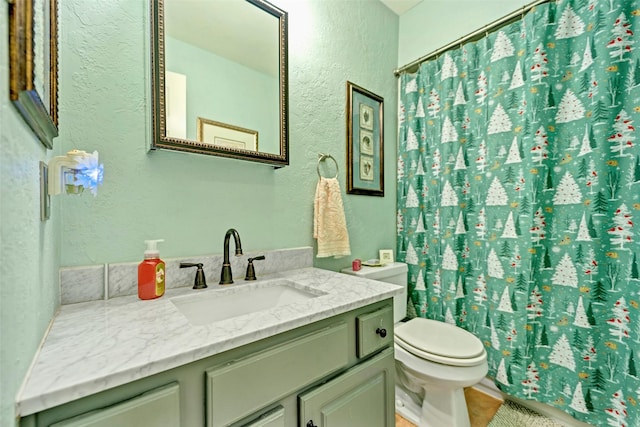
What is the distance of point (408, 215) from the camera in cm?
187

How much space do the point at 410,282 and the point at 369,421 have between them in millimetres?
1053

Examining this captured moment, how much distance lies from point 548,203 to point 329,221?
3.50 feet

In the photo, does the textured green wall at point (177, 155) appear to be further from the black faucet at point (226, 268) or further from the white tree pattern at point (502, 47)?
the white tree pattern at point (502, 47)

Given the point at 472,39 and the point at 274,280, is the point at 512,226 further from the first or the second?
the point at 274,280

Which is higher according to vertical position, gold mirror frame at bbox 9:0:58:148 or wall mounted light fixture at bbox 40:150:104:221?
gold mirror frame at bbox 9:0:58:148

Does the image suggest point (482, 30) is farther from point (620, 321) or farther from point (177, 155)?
point (177, 155)

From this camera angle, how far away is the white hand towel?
1416mm

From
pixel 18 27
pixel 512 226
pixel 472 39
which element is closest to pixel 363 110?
pixel 472 39

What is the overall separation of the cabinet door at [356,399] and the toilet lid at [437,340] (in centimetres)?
32

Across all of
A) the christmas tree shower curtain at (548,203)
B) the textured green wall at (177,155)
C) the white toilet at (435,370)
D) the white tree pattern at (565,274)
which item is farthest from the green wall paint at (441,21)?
the white toilet at (435,370)

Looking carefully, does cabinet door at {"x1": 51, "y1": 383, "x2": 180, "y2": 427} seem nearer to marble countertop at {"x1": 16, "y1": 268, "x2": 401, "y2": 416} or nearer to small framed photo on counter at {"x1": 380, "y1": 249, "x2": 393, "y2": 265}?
marble countertop at {"x1": 16, "y1": 268, "x2": 401, "y2": 416}

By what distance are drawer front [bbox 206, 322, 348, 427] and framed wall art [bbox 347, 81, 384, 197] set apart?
1026 millimetres

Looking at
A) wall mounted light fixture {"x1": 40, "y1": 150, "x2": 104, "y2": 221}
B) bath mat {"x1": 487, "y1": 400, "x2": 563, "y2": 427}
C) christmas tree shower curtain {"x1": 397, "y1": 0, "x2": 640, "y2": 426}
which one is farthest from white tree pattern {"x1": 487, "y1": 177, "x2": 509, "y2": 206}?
wall mounted light fixture {"x1": 40, "y1": 150, "x2": 104, "y2": 221}

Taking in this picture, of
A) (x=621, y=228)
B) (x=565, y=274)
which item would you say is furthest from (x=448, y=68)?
(x=565, y=274)
